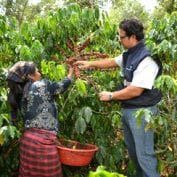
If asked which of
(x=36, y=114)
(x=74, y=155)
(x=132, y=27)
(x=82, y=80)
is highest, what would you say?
(x=132, y=27)

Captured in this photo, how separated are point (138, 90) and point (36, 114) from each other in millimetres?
845

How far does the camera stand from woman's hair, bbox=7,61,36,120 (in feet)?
10.8

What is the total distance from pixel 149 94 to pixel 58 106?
2.98ft

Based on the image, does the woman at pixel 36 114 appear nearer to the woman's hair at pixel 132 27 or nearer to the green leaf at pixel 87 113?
the green leaf at pixel 87 113

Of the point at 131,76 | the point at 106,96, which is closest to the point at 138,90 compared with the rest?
the point at 131,76

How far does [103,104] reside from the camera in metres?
3.82

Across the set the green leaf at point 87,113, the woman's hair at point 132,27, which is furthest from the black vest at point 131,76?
the green leaf at point 87,113

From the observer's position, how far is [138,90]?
10.7ft

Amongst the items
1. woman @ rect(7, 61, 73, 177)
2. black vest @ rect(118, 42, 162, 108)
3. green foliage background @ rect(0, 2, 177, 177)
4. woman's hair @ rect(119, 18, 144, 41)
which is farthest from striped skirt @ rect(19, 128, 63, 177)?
woman's hair @ rect(119, 18, 144, 41)

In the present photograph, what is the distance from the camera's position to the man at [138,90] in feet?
10.7

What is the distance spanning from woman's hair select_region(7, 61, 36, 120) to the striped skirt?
297 mm

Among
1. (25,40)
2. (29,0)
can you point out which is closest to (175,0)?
(29,0)

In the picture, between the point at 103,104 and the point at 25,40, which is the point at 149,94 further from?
the point at 25,40

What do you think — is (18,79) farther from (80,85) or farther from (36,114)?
(80,85)
